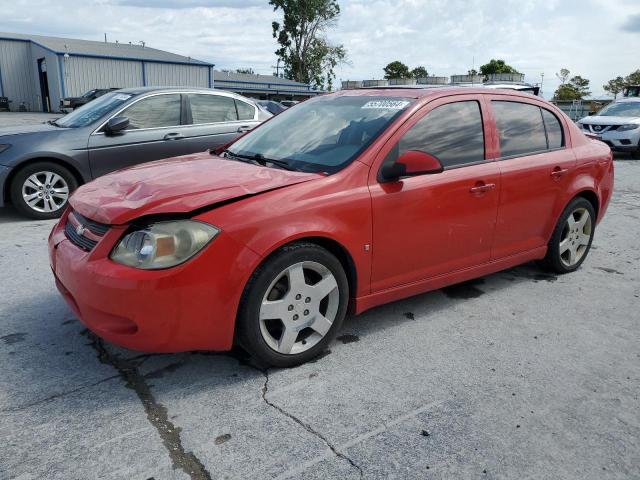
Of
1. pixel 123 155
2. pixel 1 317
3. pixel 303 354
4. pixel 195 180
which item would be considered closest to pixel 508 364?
pixel 303 354

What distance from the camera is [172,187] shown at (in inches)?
112

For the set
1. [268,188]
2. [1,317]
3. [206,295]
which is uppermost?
[268,188]

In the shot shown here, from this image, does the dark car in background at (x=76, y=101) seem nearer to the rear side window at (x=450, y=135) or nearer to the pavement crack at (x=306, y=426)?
the rear side window at (x=450, y=135)

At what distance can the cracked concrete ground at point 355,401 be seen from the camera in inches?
87.5

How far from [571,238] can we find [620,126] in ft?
37.2

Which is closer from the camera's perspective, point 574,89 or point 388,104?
point 388,104

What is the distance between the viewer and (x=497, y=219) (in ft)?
12.5

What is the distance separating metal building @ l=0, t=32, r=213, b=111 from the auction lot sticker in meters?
36.3

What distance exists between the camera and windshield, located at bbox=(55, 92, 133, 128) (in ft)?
21.3

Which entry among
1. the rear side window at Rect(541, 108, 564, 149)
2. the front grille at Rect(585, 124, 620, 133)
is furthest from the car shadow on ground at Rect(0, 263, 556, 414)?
the front grille at Rect(585, 124, 620, 133)

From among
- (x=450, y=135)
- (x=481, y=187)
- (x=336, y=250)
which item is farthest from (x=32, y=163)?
(x=481, y=187)

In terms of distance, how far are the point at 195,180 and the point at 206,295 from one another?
72 centimetres

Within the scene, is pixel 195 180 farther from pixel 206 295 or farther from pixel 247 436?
pixel 247 436

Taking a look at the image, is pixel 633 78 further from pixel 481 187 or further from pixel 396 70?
pixel 481 187
